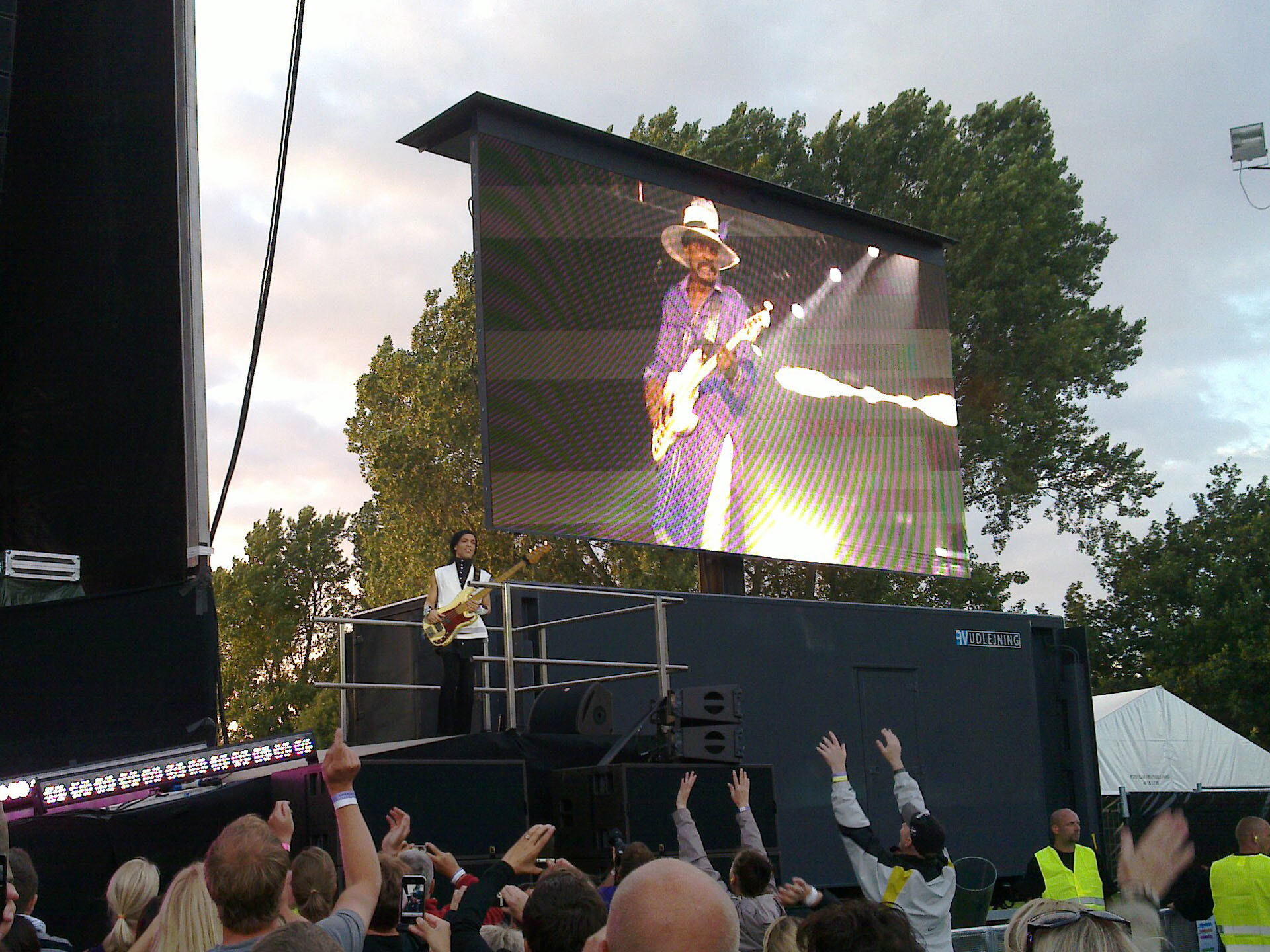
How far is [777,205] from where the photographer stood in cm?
1399

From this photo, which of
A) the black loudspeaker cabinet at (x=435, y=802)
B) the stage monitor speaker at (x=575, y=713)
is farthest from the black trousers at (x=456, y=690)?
the black loudspeaker cabinet at (x=435, y=802)

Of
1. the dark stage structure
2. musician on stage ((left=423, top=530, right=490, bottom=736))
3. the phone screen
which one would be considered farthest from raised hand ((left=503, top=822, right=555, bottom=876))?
musician on stage ((left=423, top=530, right=490, bottom=736))

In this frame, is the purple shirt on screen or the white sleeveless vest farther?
the purple shirt on screen

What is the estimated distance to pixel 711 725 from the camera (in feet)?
28.8

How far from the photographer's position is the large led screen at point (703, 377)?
36.7 feet

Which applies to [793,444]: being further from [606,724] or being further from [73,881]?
[73,881]

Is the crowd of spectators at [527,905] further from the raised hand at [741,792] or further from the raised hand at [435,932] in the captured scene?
the raised hand at [741,792]

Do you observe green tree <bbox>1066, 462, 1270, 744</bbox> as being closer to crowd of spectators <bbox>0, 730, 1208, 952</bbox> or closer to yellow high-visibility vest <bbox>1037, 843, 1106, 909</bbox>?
yellow high-visibility vest <bbox>1037, 843, 1106, 909</bbox>

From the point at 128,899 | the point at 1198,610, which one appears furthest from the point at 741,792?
the point at 1198,610

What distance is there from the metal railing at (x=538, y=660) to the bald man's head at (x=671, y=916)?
20.5 ft

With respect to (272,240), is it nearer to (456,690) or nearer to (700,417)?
(456,690)

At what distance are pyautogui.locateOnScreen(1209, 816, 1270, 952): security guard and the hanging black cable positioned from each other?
17.6ft

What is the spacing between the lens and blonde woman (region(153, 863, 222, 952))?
321 cm

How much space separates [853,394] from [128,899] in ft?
35.7
